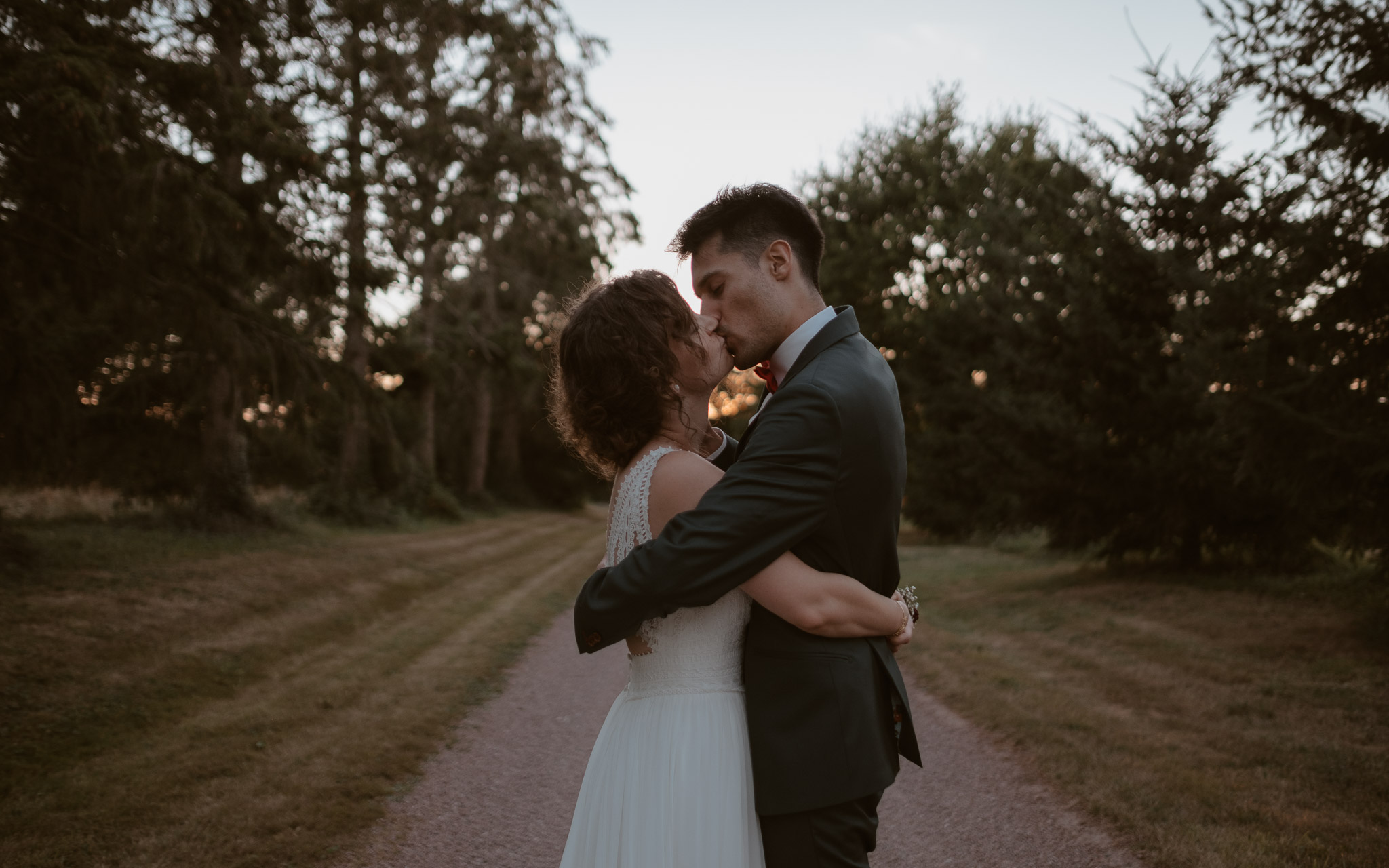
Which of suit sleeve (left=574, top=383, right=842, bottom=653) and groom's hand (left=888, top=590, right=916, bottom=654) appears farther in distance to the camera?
groom's hand (left=888, top=590, right=916, bottom=654)

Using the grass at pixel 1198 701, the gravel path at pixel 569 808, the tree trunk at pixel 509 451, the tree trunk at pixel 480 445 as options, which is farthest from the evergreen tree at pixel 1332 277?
the tree trunk at pixel 509 451

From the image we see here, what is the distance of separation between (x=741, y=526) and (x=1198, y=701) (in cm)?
690

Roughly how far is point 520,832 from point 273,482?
28229mm

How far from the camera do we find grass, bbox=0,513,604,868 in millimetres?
4527

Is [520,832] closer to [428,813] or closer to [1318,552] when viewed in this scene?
[428,813]

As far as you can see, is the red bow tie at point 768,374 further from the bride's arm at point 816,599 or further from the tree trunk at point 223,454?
the tree trunk at point 223,454

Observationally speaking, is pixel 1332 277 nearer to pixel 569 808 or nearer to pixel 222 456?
pixel 569 808

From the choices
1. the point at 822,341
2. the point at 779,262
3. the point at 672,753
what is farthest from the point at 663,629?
the point at 779,262

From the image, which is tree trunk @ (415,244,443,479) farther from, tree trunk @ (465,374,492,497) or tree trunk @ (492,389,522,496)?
tree trunk @ (492,389,522,496)

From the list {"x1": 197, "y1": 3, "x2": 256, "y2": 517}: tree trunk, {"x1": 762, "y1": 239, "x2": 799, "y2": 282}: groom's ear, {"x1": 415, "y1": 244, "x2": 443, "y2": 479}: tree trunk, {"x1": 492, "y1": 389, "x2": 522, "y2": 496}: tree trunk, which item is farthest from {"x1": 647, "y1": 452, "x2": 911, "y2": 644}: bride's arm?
{"x1": 492, "y1": 389, "x2": 522, "y2": 496}: tree trunk

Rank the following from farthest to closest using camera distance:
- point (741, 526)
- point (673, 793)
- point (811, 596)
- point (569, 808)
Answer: point (569, 808) < point (673, 793) < point (811, 596) < point (741, 526)

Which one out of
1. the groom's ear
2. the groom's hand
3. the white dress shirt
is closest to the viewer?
the groom's hand

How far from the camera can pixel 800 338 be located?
7.67 feet

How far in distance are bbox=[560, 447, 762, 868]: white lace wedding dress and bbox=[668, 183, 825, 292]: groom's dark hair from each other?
2.21ft
